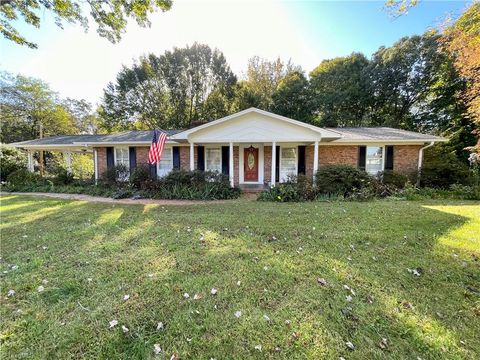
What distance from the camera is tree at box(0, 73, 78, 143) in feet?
85.3

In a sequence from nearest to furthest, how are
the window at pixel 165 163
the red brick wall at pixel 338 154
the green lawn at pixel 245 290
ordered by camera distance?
the green lawn at pixel 245 290, the red brick wall at pixel 338 154, the window at pixel 165 163

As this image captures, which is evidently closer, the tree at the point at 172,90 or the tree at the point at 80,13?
the tree at the point at 80,13

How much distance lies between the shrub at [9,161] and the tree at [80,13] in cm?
1176

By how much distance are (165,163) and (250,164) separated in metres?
5.15

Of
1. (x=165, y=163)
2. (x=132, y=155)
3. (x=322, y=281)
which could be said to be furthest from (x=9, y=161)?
(x=322, y=281)

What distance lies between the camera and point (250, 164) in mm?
13031

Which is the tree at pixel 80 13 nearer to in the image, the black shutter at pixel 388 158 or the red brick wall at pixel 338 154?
the red brick wall at pixel 338 154

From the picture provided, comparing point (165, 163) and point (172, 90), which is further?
point (172, 90)

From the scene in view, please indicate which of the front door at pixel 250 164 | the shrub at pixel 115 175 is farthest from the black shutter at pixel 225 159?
the shrub at pixel 115 175

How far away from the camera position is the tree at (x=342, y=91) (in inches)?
819

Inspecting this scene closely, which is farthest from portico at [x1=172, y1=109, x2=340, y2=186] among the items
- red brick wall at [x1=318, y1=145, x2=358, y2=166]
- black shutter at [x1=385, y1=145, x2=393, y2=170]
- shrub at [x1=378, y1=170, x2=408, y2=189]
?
black shutter at [x1=385, y1=145, x2=393, y2=170]

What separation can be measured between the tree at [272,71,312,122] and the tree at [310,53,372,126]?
34.3 inches

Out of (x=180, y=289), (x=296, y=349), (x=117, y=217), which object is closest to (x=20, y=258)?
(x=117, y=217)

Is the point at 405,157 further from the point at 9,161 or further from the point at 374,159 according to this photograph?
the point at 9,161
